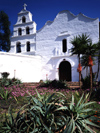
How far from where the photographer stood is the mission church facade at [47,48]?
559 inches

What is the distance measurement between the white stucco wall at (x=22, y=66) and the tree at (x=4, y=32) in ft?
22.0

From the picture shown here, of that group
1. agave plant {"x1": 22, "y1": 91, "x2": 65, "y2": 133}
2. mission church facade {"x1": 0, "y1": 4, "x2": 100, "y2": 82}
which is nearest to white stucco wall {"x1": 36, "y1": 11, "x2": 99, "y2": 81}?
mission church facade {"x1": 0, "y1": 4, "x2": 100, "y2": 82}

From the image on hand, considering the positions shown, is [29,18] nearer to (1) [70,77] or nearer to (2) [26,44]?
(2) [26,44]

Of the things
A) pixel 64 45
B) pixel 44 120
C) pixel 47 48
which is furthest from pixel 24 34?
pixel 44 120

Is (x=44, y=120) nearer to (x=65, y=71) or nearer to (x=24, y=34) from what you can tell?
(x=65, y=71)

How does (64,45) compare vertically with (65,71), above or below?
above

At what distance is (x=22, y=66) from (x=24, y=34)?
18.0ft

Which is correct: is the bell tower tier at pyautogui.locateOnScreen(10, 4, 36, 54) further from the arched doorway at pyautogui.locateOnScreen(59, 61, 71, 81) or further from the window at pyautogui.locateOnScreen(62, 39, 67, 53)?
the arched doorway at pyautogui.locateOnScreen(59, 61, 71, 81)

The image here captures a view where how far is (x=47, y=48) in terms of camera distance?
1614 cm

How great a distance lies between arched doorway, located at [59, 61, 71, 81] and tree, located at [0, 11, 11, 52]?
11154 mm

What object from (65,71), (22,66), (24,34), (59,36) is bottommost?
(65,71)

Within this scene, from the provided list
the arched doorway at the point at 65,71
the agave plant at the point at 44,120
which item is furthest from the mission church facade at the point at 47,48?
the agave plant at the point at 44,120

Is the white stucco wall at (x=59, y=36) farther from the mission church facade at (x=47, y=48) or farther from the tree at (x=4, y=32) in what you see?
the tree at (x=4, y=32)

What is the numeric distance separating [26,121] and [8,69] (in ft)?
42.9
